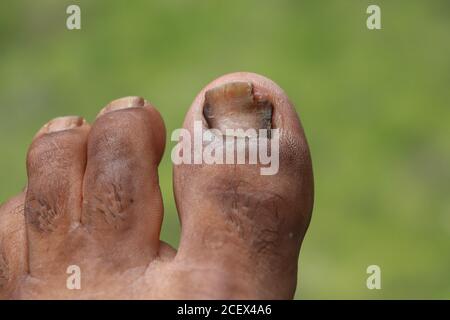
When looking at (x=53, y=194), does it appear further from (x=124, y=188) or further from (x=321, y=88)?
(x=321, y=88)

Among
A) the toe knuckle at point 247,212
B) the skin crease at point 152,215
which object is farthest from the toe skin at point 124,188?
the toe knuckle at point 247,212

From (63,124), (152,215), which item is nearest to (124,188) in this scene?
(152,215)

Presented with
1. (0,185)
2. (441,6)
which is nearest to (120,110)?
(0,185)

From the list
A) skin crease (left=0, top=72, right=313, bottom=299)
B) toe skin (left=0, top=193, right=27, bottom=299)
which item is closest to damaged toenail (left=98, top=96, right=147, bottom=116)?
skin crease (left=0, top=72, right=313, bottom=299)

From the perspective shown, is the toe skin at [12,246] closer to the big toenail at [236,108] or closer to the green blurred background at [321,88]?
the big toenail at [236,108]

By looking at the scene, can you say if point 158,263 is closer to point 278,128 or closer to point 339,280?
point 278,128

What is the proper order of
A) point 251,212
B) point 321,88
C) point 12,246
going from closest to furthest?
point 251,212, point 12,246, point 321,88

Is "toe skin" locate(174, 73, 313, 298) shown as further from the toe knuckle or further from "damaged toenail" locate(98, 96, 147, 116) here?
"damaged toenail" locate(98, 96, 147, 116)

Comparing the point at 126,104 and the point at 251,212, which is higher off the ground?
the point at 126,104
